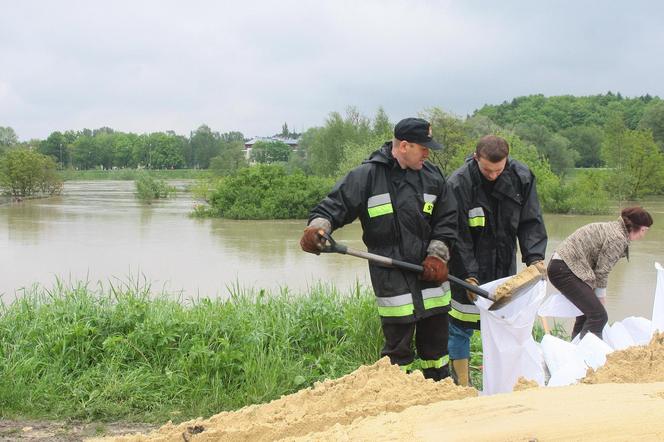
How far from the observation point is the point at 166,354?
4.38m

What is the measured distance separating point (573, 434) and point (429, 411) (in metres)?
0.50

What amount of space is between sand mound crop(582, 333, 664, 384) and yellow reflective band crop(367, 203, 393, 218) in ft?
4.08

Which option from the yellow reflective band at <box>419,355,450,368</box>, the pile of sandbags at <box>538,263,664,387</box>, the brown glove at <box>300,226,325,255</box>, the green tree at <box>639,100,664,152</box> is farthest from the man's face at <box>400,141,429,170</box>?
the green tree at <box>639,100,664,152</box>

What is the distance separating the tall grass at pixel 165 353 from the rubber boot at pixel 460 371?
54 cm

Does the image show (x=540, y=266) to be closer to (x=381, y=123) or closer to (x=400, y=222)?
(x=400, y=222)

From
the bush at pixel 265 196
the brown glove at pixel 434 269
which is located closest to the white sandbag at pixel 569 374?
the brown glove at pixel 434 269

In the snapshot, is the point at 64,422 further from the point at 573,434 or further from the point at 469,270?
the point at 573,434

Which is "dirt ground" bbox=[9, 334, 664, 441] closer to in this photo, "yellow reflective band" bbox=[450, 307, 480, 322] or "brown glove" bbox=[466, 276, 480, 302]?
"brown glove" bbox=[466, 276, 480, 302]

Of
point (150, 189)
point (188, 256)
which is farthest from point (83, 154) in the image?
point (188, 256)

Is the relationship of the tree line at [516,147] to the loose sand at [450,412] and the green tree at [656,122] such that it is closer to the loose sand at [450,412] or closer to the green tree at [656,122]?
the green tree at [656,122]

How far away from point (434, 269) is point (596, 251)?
2.22 metres

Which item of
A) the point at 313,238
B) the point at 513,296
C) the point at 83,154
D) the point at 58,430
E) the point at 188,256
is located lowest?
the point at 188,256

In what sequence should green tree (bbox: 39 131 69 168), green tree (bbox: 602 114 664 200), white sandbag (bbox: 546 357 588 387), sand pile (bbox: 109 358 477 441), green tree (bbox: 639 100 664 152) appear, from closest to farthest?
sand pile (bbox: 109 358 477 441) < white sandbag (bbox: 546 357 588 387) < green tree (bbox: 602 114 664 200) < green tree (bbox: 639 100 664 152) < green tree (bbox: 39 131 69 168)

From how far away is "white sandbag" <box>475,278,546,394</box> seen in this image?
3.77 metres
